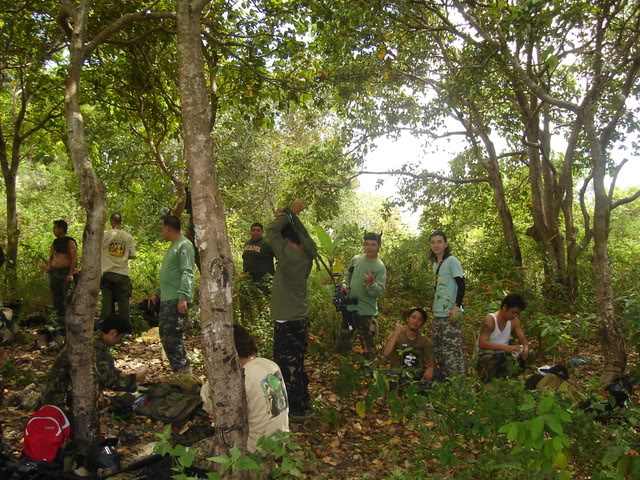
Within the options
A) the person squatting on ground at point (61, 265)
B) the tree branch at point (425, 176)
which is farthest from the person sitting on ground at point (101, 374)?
the tree branch at point (425, 176)

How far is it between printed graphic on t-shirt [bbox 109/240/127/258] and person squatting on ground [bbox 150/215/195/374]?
2240mm

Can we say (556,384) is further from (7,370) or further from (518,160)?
(518,160)

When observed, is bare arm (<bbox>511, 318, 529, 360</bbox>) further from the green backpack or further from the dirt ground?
the green backpack

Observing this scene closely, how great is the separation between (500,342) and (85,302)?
443cm

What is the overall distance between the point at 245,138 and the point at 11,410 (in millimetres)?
13214

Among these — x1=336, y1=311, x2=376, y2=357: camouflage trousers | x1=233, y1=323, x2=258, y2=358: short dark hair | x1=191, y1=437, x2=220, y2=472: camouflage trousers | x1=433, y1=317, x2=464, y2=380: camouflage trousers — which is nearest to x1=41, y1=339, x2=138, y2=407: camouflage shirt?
x1=191, y1=437, x2=220, y2=472: camouflage trousers

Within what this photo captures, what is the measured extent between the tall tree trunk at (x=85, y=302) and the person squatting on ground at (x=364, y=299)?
297 centimetres

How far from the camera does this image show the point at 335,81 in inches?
323

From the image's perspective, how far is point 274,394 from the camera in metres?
3.56

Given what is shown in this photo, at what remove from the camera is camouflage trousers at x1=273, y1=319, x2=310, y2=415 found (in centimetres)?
494

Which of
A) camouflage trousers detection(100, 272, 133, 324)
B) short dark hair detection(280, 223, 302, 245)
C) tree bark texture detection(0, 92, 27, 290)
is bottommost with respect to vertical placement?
camouflage trousers detection(100, 272, 133, 324)

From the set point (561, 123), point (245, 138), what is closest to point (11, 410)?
point (561, 123)

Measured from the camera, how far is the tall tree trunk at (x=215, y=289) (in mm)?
3086

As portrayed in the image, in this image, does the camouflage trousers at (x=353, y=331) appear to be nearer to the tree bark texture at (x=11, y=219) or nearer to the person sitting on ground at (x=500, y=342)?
the person sitting on ground at (x=500, y=342)
